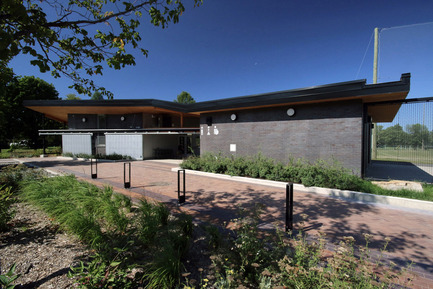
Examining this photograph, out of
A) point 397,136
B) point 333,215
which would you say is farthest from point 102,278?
point 397,136

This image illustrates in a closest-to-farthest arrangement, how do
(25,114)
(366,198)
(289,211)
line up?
(289,211)
(366,198)
(25,114)

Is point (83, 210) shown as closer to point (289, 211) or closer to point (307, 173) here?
point (289, 211)

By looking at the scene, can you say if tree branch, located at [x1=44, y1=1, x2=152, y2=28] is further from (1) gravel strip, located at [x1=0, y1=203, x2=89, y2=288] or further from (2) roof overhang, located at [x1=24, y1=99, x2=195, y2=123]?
(2) roof overhang, located at [x1=24, y1=99, x2=195, y2=123]

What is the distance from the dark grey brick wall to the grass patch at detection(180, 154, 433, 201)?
598 mm

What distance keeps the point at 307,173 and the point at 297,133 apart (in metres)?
2.88

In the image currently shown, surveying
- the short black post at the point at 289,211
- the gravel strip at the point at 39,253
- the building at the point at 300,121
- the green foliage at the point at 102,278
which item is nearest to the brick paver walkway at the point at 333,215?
the short black post at the point at 289,211

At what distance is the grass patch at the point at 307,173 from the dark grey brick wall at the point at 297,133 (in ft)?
1.96

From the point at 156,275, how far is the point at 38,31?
408 cm

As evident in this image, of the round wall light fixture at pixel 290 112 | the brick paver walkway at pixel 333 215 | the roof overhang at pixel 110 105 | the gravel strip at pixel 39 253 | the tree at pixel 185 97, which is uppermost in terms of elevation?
the tree at pixel 185 97

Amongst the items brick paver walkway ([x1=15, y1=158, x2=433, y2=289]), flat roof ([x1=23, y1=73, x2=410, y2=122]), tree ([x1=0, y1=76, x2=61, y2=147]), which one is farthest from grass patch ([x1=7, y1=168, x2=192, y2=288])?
tree ([x1=0, y1=76, x2=61, y2=147])

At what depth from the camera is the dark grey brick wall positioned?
27.7 feet

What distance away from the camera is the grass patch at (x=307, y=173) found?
6457mm

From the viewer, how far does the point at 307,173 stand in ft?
25.5

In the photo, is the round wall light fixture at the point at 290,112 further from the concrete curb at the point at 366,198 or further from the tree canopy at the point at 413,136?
the tree canopy at the point at 413,136
